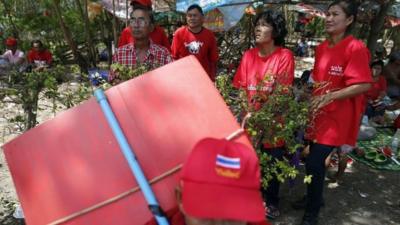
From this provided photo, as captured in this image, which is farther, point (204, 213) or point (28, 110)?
point (28, 110)

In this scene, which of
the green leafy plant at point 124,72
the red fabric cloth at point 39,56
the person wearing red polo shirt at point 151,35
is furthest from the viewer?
the red fabric cloth at point 39,56

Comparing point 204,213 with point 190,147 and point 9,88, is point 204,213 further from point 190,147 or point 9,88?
point 9,88

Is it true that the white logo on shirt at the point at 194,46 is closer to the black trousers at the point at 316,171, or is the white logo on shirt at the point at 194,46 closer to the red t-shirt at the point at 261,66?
the red t-shirt at the point at 261,66

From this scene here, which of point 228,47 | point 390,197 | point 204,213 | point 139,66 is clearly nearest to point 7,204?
point 139,66

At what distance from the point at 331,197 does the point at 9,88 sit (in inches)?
121

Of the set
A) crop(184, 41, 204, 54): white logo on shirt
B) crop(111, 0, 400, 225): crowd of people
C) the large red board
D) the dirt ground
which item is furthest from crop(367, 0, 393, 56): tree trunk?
the large red board

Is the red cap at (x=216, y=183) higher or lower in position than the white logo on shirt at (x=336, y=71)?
higher

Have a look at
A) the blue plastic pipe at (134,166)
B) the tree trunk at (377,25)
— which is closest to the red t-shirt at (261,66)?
the blue plastic pipe at (134,166)

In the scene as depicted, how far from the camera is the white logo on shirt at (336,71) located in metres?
2.96

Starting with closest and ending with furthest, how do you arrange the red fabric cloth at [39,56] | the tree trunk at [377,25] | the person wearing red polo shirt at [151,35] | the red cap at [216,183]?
the red cap at [216,183] < the person wearing red polo shirt at [151,35] < the tree trunk at [377,25] < the red fabric cloth at [39,56]

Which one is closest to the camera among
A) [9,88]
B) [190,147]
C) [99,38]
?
[190,147]

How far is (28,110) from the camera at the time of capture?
2.64 meters

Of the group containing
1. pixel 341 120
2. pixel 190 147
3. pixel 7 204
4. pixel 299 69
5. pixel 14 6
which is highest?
pixel 14 6

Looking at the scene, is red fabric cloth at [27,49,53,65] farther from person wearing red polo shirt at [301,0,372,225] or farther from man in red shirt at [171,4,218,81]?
person wearing red polo shirt at [301,0,372,225]
